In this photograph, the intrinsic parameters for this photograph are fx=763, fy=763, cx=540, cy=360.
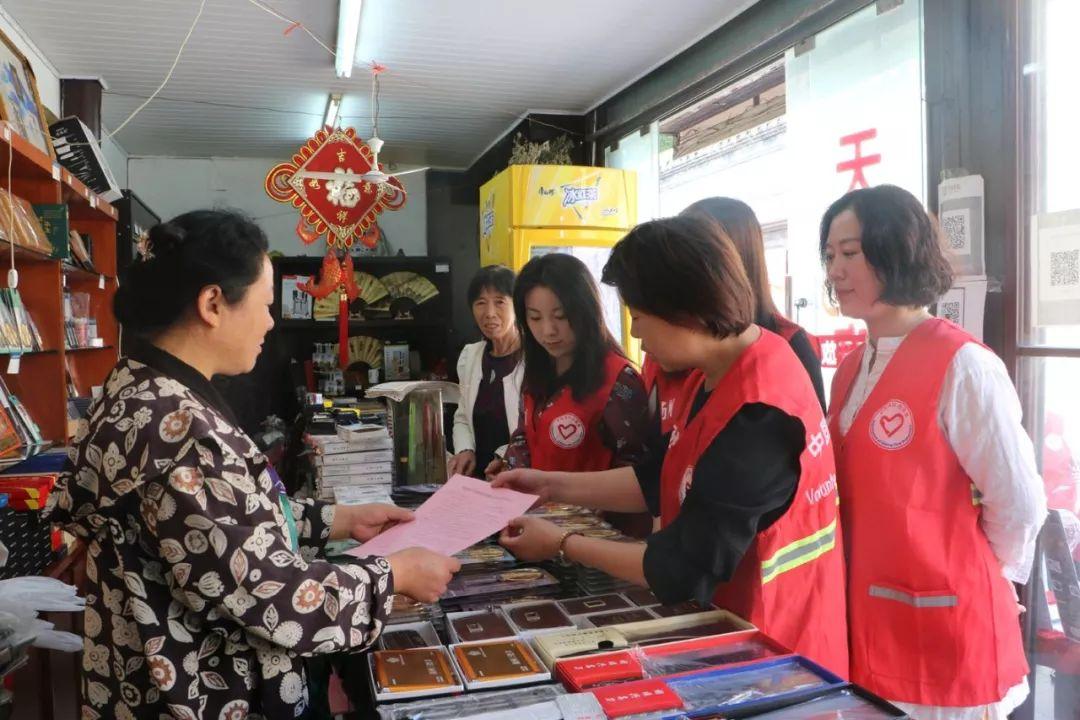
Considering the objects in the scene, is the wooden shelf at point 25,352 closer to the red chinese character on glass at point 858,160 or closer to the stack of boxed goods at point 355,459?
the stack of boxed goods at point 355,459

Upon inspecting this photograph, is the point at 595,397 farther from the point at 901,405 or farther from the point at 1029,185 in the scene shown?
the point at 1029,185

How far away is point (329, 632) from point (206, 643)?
0.19 m

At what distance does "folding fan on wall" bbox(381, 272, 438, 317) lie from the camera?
6496 millimetres

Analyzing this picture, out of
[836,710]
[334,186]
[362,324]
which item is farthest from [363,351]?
[836,710]

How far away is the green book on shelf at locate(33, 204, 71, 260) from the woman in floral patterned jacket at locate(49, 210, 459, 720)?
101 inches

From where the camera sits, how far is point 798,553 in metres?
1.27

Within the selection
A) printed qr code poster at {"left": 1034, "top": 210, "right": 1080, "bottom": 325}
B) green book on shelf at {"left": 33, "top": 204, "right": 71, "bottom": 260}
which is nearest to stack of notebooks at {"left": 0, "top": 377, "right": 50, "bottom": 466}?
green book on shelf at {"left": 33, "top": 204, "right": 71, "bottom": 260}

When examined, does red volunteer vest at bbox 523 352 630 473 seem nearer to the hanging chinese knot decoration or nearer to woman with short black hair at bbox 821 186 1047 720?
woman with short black hair at bbox 821 186 1047 720

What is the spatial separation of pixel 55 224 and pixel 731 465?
3.34 meters

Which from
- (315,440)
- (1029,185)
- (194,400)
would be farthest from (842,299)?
(315,440)

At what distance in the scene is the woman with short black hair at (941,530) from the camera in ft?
5.23

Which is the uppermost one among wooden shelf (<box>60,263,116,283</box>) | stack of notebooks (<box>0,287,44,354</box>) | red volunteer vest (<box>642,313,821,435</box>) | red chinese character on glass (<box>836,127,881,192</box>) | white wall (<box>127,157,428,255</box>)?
white wall (<box>127,157,428,255</box>)

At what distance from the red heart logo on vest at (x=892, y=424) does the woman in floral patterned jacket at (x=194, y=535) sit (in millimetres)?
1036

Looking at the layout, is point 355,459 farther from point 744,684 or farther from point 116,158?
point 116,158
